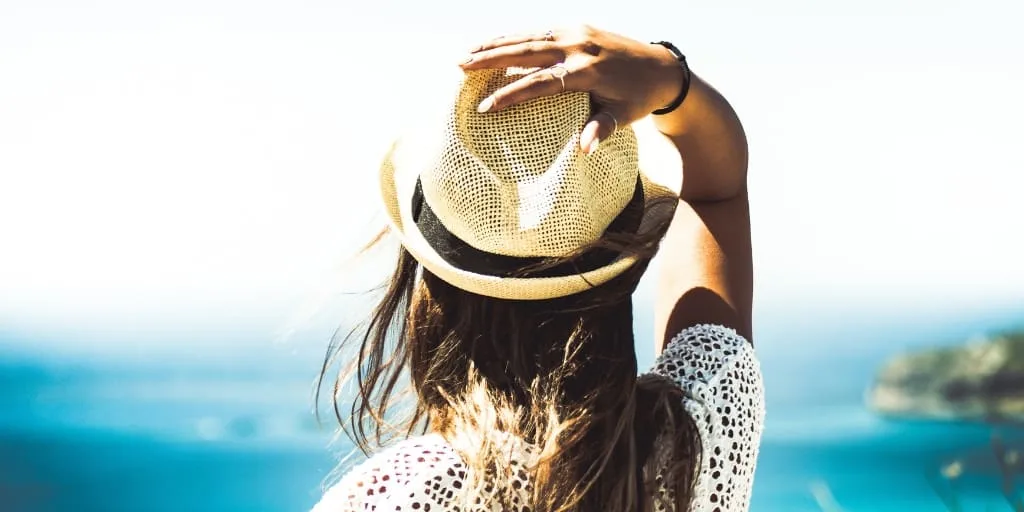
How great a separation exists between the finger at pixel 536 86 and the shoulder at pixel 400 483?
1.12ft

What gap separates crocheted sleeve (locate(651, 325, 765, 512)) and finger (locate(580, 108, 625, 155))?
26cm

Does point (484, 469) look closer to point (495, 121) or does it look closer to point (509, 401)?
point (509, 401)

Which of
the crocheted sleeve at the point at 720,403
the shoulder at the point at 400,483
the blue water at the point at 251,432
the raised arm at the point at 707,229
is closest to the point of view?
the shoulder at the point at 400,483

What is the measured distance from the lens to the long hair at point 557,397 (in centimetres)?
102

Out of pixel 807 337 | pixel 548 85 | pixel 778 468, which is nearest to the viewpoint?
pixel 548 85

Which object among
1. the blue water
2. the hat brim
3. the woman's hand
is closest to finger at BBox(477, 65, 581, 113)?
the woman's hand

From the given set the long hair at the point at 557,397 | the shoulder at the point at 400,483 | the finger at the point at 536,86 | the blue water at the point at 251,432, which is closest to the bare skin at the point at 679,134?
the finger at the point at 536,86

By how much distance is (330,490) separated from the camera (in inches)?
39.0

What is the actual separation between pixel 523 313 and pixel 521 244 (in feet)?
0.24

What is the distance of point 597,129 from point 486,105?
110 mm

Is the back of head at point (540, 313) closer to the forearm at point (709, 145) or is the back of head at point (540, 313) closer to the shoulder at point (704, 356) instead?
the shoulder at point (704, 356)

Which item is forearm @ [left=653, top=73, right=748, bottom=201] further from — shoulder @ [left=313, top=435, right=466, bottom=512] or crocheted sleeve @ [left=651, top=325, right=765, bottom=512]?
shoulder @ [left=313, top=435, right=466, bottom=512]

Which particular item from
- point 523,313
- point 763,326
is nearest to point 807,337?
point 763,326

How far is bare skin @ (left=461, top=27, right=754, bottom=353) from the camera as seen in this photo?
3.27ft
